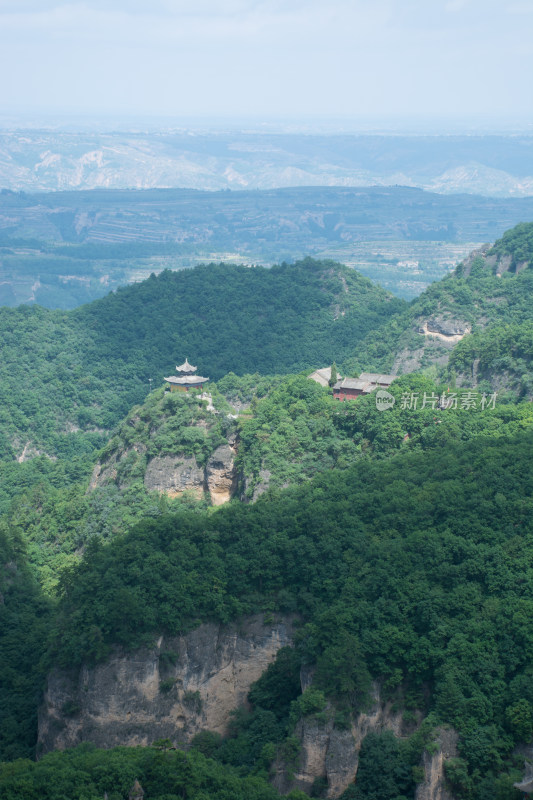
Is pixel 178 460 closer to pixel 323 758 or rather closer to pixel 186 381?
pixel 186 381

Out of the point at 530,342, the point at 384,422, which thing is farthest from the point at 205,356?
the point at 384,422

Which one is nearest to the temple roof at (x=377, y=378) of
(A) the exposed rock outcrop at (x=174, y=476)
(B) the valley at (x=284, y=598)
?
(B) the valley at (x=284, y=598)

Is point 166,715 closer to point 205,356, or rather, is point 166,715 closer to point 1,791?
point 1,791

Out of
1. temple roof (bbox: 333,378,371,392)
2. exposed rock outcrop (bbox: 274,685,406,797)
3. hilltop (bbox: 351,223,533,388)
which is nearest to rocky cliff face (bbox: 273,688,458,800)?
exposed rock outcrop (bbox: 274,685,406,797)

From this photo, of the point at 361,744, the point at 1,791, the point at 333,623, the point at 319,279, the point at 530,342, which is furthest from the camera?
the point at 319,279

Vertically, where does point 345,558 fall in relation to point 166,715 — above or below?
above

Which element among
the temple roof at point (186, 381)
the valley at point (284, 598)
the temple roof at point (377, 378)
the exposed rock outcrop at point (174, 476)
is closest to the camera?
the valley at point (284, 598)

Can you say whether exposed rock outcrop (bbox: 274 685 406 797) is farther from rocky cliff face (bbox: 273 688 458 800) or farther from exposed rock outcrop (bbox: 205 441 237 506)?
exposed rock outcrop (bbox: 205 441 237 506)

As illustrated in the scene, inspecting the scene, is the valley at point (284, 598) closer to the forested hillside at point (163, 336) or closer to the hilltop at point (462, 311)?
the hilltop at point (462, 311)
